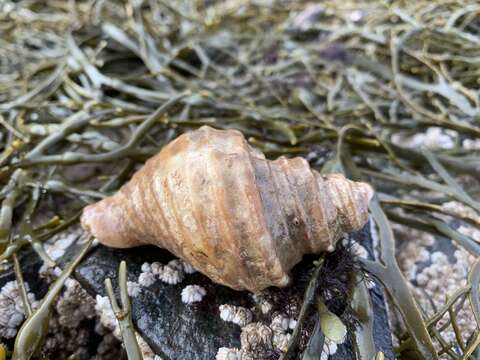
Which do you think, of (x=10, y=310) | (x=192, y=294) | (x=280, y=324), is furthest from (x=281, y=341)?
(x=10, y=310)

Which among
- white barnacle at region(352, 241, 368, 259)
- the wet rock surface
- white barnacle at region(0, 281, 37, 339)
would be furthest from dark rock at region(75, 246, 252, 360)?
white barnacle at region(352, 241, 368, 259)

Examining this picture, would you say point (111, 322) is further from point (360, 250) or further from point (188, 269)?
point (360, 250)

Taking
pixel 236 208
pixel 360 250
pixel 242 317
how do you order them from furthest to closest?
pixel 360 250, pixel 242 317, pixel 236 208

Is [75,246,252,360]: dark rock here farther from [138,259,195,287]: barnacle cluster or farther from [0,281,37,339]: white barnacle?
[0,281,37,339]: white barnacle

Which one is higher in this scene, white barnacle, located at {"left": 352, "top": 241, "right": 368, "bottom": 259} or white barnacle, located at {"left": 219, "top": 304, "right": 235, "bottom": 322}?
white barnacle, located at {"left": 219, "top": 304, "right": 235, "bottom": 322}

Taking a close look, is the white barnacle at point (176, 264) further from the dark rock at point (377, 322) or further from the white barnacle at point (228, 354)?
the dark rock at point (377, 322)

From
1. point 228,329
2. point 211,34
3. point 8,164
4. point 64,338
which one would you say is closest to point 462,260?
point 228,329
